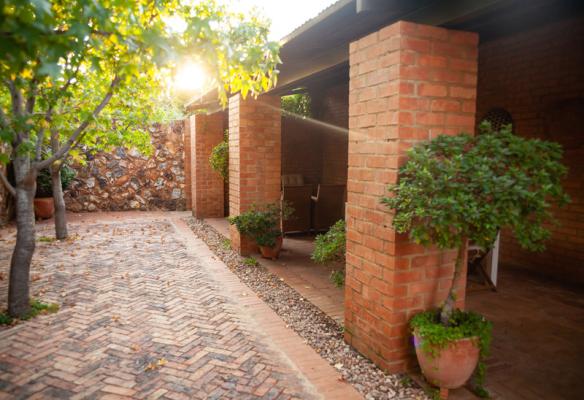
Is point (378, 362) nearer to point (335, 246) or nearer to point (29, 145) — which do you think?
point (335, 246)

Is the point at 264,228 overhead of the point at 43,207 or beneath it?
overhead

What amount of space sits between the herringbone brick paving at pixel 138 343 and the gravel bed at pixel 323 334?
0.38 m

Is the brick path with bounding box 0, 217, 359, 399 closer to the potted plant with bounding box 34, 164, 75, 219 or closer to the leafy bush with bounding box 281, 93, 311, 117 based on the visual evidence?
the potted plant with bounding box 34, 164, 75, 219

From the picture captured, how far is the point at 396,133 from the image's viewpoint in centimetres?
279

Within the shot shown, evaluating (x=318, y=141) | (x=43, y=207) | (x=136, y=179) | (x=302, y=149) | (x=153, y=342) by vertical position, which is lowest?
(x=153, y=342)

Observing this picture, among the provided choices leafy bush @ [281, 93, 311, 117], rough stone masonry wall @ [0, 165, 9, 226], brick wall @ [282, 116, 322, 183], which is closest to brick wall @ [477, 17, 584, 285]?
brick wall @ [282, 116, 322, 183]

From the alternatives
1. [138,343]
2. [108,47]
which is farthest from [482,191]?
[138,343]

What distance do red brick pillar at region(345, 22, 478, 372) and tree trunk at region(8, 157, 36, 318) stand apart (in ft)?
10.8

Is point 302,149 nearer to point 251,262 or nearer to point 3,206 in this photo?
point 251,262

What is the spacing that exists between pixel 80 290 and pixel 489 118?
6124 mm

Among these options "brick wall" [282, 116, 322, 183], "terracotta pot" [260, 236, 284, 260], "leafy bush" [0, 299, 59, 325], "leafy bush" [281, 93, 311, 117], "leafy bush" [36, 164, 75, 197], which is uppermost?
"leafy bush" [281, 93, 311, 117]

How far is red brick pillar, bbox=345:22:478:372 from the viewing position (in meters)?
2.80

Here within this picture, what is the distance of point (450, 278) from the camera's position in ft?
10.2

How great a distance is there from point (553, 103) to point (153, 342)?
5.46 meters
